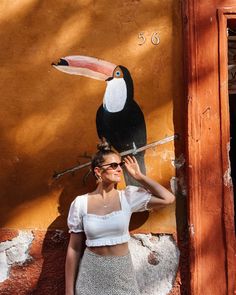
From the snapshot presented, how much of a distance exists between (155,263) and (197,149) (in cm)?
88

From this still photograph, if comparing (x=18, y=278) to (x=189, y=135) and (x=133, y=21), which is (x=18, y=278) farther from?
(x=133, y=21)

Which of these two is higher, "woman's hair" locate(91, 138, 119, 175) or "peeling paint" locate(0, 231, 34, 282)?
"woman's hair" locate(91, 138, 119, 175)

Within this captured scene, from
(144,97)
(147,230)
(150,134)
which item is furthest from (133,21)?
(147,230)

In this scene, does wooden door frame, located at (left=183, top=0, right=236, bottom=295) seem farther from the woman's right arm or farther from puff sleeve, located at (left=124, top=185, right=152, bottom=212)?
the woman's right arm

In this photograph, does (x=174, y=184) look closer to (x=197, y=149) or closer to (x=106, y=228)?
(x=197, y=149)

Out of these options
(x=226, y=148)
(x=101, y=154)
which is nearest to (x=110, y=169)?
(x=101, y=154)

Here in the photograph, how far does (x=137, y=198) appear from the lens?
292cm

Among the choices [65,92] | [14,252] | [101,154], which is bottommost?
[14,252]

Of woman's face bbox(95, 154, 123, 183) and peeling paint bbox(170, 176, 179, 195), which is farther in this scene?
peeling paint bbox(170, 176, 179, 195)

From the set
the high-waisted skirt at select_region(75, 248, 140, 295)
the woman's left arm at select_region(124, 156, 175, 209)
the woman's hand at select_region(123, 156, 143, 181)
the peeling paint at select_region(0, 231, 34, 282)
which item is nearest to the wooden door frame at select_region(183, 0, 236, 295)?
the woman's left arm at select_region(124, 156, 175, 209)

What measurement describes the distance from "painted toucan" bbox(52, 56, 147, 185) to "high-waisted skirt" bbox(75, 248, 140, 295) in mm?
845

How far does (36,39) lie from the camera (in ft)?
10.5

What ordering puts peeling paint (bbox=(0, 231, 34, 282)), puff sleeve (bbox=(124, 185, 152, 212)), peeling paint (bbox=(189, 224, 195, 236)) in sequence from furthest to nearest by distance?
peeling paint (bbox=(0, 231, 34, 282)), peeling paint (bbox=(189, 224, 195, 236)), puff sleeve (bbox=(124, 185, 152, 212))

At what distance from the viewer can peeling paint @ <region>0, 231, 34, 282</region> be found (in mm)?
3119
